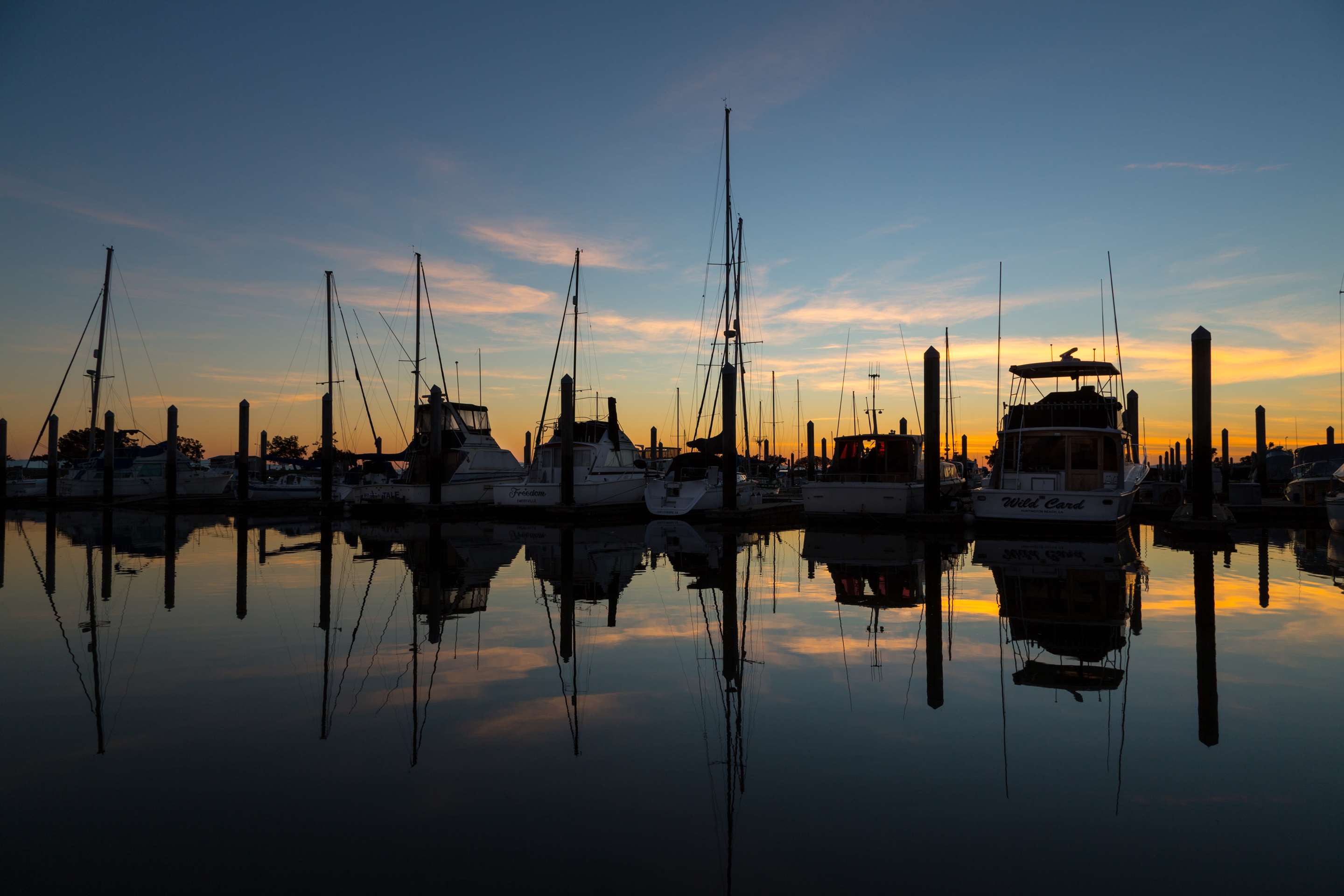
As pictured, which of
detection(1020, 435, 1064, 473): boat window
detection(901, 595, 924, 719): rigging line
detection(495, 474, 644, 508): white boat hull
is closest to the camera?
detection(901, 595, 924, 719): rigging line

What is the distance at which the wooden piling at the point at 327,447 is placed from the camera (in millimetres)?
37344

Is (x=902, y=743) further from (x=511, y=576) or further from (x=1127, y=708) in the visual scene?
(x=511, y=576)

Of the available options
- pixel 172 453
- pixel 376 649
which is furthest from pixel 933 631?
pixel 172 453

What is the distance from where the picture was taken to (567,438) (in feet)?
94.0

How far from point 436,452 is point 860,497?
16751 millimetres

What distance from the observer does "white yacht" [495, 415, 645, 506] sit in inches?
1203

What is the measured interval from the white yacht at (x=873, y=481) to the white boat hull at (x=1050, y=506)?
3.46 metres

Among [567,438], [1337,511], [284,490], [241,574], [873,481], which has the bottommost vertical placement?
[241,574]

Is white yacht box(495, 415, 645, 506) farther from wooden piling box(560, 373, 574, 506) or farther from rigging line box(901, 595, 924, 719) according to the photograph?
rigging line box(901, 595, 924, 719)

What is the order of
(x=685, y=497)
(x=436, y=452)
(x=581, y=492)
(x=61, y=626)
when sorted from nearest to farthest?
1. (x=61, y=626)
2. (x=685, y=497)
3. (x=581, y=492)
4. (x=436, y=452)

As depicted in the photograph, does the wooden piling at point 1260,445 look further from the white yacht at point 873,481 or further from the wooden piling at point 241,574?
the wooden piling at point 241,574

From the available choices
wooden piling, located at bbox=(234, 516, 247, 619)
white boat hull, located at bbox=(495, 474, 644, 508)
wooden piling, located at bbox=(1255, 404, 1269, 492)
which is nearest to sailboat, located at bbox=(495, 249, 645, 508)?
white boat hull, located at bbox=(495, 474, 644, 508)

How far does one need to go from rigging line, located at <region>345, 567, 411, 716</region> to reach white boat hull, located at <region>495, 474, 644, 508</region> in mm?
15720

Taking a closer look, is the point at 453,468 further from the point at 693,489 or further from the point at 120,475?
the point at 120,475
